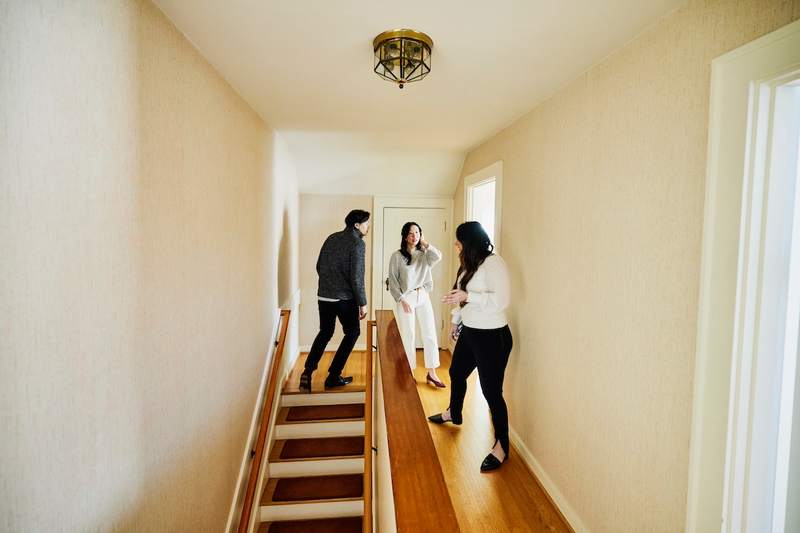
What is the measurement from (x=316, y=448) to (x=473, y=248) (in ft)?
6.34

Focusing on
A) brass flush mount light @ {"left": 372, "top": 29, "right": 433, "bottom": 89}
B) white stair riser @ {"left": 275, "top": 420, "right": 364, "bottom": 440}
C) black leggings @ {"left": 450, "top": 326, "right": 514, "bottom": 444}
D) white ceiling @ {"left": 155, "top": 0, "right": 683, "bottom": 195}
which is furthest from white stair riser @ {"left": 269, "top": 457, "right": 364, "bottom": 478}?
brass flush mount light @ {"left": 372, "top": 29, "right": 433, "bottom": 89}

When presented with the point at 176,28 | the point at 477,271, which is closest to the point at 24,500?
the point at 176,28

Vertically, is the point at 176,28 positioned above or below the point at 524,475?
above

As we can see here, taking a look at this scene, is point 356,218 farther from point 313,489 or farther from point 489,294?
point 313,489

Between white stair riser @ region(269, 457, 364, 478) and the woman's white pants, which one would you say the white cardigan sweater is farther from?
white stair riser @ region(269, 457, 364, 478)

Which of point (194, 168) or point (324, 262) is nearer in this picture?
point (194, 168)

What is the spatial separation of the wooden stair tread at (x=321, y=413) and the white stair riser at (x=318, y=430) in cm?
4

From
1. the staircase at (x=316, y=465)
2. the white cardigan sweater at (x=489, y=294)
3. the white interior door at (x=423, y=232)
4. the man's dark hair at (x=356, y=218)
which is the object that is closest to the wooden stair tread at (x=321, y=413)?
the staircase at (x=316, y=465)

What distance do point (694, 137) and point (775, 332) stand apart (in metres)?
0.63

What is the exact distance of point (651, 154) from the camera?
1491mm

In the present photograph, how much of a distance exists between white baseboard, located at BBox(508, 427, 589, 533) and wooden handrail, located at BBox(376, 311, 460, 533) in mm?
1202

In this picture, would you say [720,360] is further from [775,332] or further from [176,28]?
[176,28]

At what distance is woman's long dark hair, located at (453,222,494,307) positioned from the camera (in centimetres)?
254

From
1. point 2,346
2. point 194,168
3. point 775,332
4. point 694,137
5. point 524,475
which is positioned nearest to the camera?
point 2,346
